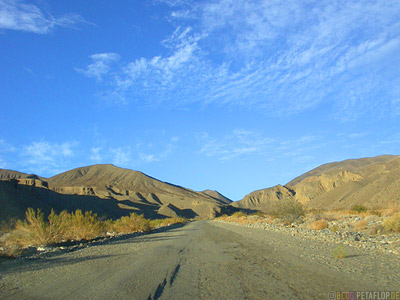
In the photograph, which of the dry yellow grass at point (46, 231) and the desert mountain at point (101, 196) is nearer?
the dry yellow grass at point (46, 231)

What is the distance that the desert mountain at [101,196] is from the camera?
54287mm

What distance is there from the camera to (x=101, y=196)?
101500 mm

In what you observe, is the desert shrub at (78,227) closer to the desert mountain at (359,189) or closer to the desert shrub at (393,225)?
the desert shrub at (393,225)

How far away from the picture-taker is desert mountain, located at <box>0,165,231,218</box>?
178ft

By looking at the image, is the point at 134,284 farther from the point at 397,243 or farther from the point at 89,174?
the point at 89,174

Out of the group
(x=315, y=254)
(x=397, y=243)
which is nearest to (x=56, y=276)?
(x=315, y=254)

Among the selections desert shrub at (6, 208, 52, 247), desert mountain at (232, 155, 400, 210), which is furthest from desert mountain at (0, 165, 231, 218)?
desert mountain at (232, 155, 400, 210)

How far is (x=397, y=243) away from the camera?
11344 millimetres

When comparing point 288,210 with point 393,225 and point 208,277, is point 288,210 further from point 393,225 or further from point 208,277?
point 208,277

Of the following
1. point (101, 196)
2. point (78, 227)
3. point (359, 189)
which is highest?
point (101, 196)

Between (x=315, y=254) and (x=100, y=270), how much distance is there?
6484 mm

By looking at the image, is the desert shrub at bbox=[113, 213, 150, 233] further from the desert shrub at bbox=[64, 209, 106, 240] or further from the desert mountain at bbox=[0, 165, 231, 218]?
the desert mountain at bbox=[0, 165, 231, 218]

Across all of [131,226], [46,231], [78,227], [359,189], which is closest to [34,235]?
[46,231]

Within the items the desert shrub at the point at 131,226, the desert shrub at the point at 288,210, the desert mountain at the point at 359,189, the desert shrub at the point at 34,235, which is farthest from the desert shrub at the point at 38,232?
the desert mountain at the point at 359,189
